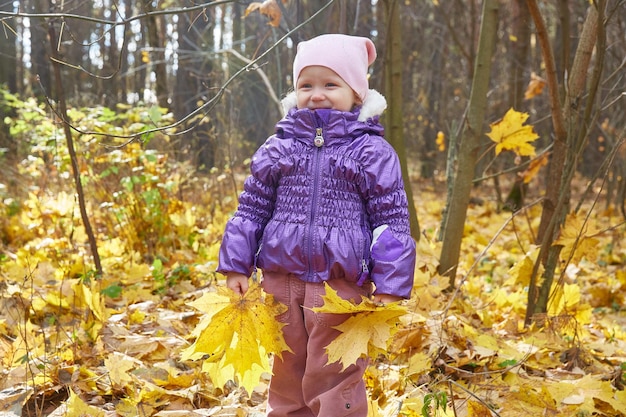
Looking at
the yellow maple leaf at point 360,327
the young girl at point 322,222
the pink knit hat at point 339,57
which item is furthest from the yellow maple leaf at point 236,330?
the pink knit hat at point 339,57

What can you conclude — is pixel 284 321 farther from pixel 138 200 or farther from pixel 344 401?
Answer: pixel 138 200

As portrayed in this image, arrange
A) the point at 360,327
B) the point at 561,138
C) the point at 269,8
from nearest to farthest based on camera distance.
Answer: the point at 360,327
the point at 561,138
the point at 269,8

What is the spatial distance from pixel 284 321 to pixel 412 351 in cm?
99

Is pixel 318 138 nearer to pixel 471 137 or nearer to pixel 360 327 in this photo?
pixel 360 327

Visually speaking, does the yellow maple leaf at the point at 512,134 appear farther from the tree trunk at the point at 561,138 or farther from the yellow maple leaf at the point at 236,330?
the yellow maple leaf at the point at 236,330

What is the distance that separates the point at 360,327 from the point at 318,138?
609 millimetres

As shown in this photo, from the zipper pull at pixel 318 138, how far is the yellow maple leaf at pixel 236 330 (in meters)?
0.48

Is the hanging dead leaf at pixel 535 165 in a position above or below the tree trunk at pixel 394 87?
below

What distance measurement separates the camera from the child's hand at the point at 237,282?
6.25ft

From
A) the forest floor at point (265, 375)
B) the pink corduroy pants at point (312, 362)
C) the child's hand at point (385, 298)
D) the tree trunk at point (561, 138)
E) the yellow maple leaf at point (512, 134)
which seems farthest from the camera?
the yellow maple leaf at point (512, 134)

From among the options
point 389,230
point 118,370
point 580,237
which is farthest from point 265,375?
point 580,237

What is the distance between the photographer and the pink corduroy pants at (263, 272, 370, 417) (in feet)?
6.14

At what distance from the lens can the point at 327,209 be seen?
6.07 feet

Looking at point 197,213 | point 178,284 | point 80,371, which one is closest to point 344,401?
point 80,371
